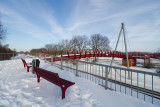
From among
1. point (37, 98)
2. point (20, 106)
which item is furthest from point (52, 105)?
point (20, 106)

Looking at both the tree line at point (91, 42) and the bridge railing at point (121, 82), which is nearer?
the bridge railing at point (121, 82)

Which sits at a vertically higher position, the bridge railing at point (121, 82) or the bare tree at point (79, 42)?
the bare tree at point (79, 42)

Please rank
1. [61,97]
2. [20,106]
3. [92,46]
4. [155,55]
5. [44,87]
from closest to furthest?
[20,106] → [61,97] → [44,87] → [155,55] → [92,46]

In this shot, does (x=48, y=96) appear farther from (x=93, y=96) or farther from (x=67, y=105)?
(x=93, y=96)

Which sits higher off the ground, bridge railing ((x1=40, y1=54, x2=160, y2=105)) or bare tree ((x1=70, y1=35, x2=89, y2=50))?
bare tree ((x1=70, y1=35, x2=89, y2=50))

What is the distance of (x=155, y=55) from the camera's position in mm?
26594

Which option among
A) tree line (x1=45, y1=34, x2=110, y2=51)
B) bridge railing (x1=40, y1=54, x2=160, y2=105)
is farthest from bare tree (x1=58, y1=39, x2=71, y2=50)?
bridge railing (x1=40, y1=54, x2=160, y2=105)

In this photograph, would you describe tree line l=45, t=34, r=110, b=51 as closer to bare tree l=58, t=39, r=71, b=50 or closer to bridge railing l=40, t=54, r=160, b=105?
bare tree l=58, t=39, r=71, b=50

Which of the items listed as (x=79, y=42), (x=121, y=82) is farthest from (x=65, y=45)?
(x=121, y=82)

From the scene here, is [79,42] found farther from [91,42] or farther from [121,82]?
[121,82]

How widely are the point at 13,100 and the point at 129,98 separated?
13.1 ft

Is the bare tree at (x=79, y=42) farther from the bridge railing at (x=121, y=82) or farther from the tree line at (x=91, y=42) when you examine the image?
the bridge railing at (x=121, y=82)

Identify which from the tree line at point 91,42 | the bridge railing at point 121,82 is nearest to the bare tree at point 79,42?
the tree line at point 91,42

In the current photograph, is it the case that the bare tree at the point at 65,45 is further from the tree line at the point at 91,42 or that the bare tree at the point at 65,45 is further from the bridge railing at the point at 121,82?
the bridge railing at the point at 121,82
